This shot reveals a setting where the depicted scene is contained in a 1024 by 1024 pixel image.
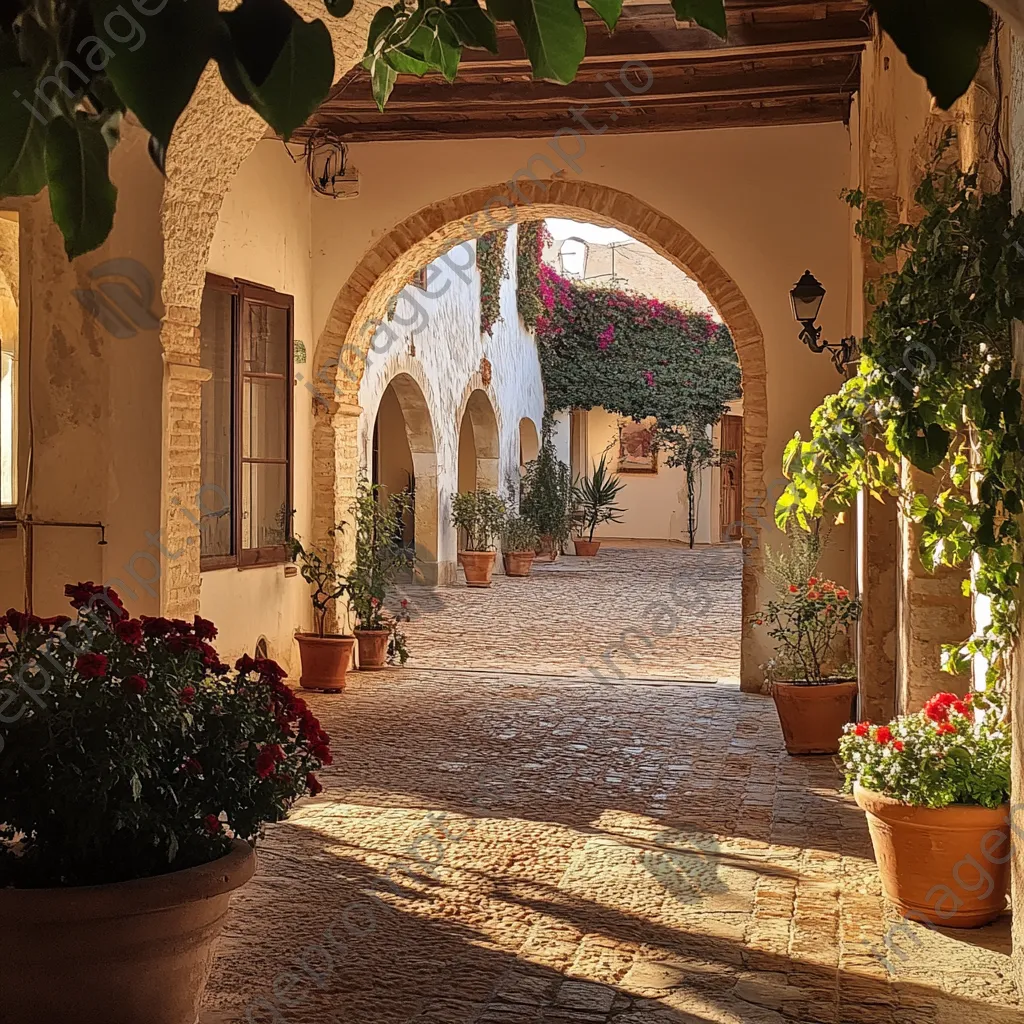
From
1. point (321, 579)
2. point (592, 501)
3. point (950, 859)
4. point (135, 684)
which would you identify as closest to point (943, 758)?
point (950, 859)

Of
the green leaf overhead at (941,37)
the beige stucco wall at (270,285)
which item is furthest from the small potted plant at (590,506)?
the green leaf overhead at (941,37)

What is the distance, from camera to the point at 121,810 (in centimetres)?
257

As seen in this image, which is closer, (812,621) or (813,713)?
(813,713)

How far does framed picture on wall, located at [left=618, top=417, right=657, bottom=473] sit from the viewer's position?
22766 millimetres

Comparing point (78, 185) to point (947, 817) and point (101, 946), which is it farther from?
point (947, 817)

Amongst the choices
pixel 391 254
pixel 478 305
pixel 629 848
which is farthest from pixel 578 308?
pixel 629 848

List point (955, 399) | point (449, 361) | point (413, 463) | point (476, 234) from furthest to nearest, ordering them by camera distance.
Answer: point (413, 463) → point (449, 361) → point (476, 234) → point (955, 399)

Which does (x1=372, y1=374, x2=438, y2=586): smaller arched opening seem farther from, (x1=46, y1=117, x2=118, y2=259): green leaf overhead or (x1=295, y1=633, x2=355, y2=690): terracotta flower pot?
(x1=46, y1=117, x2=118, y2=259): green leaf overhead

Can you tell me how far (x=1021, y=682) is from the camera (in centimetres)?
311

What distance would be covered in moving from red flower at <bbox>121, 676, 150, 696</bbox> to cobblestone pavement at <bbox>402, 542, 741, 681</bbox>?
20.1ft

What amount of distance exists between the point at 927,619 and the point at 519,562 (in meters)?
11.5

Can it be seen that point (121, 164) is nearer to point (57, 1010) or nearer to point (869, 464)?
point (869, 464)

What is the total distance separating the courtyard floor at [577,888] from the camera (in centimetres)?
314

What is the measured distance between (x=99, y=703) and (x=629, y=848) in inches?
95.0
